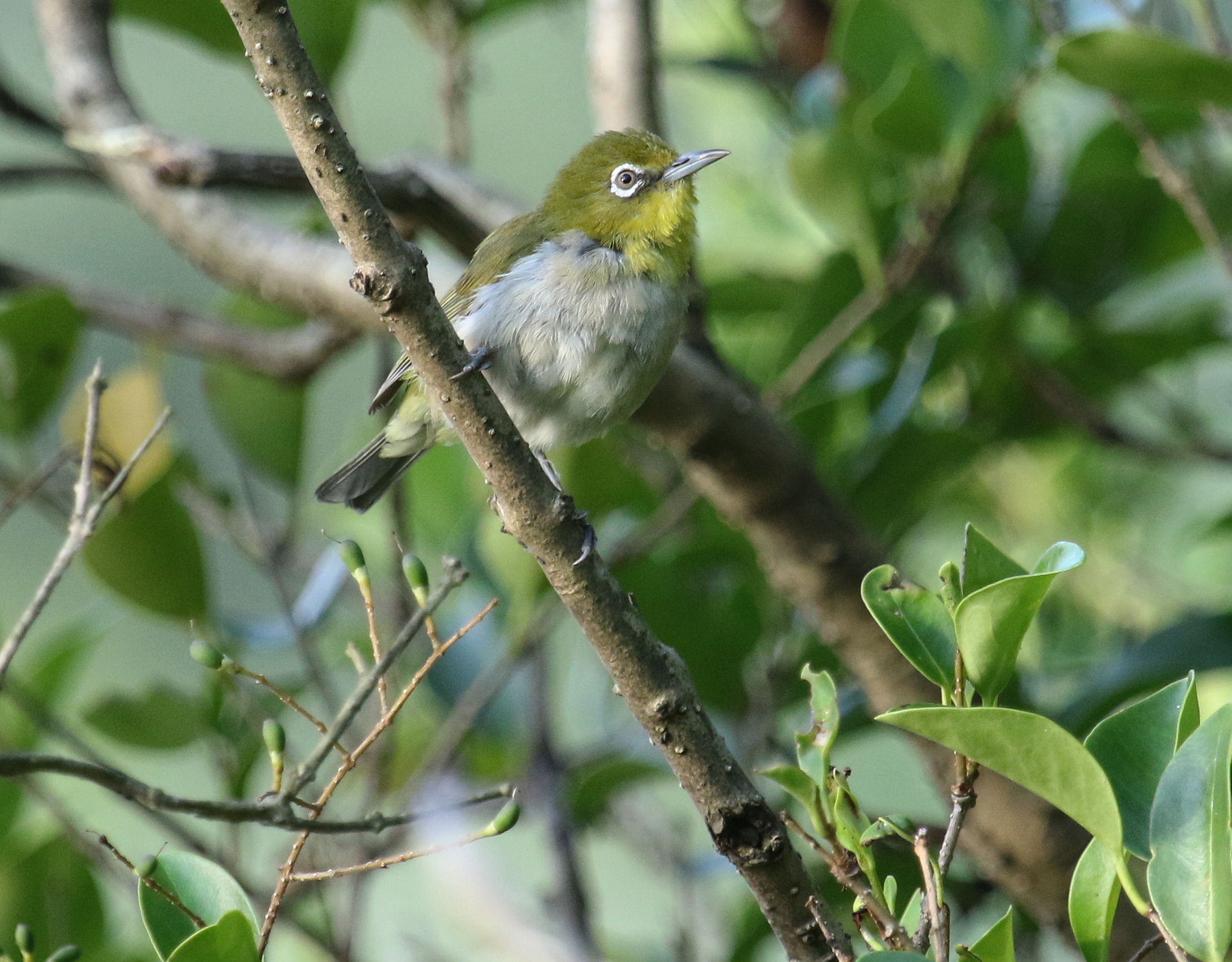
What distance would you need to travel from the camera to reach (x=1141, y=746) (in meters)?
1.02

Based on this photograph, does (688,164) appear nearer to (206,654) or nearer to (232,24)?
(232,24)

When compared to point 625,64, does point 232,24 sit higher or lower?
higher

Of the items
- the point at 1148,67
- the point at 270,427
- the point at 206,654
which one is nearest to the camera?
the point at 206,654

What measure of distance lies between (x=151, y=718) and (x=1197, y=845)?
1.58 m

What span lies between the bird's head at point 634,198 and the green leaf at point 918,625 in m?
1.24

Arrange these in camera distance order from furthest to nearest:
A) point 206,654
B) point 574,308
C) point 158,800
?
point 574,308 → point 206,654 → point 158,800

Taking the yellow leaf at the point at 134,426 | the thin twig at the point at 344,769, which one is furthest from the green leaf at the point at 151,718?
the thin twig at the point at 344,769

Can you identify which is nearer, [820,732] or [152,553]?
[820,732]

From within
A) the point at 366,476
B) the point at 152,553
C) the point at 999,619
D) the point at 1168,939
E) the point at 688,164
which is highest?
the point at 688,164

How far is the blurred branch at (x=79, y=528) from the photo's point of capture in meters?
1.01

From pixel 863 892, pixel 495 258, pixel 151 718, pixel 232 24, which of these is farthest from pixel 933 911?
pixel 232 24

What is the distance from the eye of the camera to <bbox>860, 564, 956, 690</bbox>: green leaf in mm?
1004

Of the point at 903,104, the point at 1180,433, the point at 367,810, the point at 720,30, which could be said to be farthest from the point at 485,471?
the point at 720,30

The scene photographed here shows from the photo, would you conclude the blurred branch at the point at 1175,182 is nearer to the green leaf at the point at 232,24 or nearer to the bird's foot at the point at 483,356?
the bird's foot at the point at 483,356
